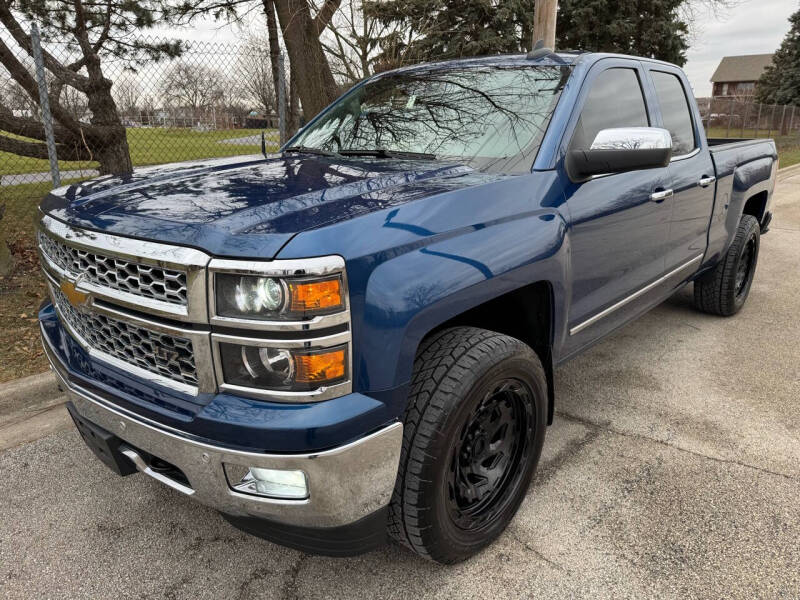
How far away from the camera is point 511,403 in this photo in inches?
89.2

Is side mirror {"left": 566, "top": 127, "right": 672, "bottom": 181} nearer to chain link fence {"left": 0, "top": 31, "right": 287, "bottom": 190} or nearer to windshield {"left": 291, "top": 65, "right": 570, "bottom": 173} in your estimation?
windshield {"left": 291, "top": 65, "right": 570, "bottom": 173}

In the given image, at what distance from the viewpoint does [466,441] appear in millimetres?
2107

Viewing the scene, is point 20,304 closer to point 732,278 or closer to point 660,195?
point 660,195

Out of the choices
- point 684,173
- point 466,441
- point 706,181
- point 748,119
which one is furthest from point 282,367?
point 748,119

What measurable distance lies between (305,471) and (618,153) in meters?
1.72

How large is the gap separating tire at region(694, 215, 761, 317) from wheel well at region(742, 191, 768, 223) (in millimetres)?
185

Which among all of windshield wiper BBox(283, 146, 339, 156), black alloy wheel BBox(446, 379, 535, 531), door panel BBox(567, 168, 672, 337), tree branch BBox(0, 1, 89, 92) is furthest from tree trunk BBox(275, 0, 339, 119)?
black alloy wheel BBox(446, 379, 535, 531)

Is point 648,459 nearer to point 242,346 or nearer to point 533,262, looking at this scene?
point 533,262

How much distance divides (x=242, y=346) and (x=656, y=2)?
24.6 m

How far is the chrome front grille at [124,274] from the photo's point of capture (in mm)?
1657

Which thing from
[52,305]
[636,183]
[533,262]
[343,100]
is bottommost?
[52,305]

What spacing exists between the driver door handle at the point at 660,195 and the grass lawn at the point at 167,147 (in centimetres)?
411

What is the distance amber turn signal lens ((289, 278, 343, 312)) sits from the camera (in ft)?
5.10

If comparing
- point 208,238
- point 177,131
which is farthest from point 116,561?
point 177,131
